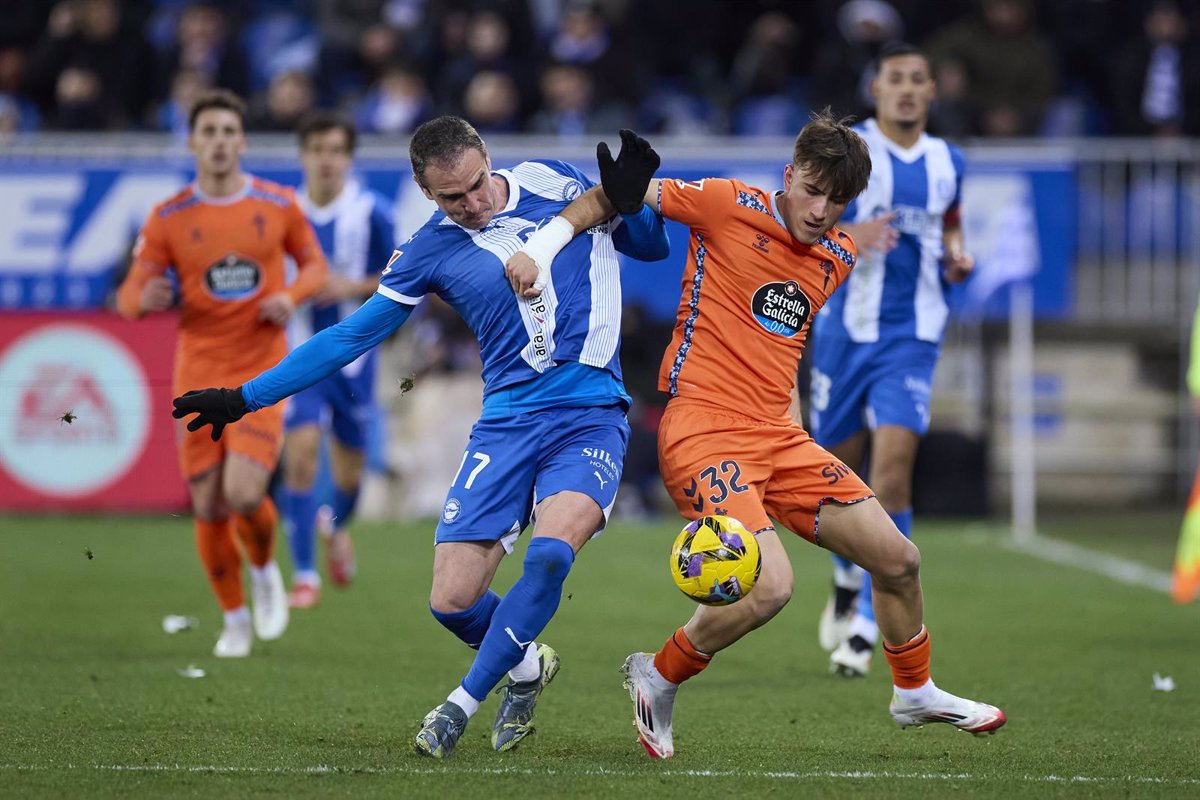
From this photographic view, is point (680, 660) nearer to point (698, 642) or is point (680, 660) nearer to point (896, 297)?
point (698, 642)

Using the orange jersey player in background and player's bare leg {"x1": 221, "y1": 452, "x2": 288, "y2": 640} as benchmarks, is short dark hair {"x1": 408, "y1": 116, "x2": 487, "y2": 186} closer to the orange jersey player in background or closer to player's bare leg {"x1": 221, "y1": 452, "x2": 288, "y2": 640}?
the orange jersey player in background

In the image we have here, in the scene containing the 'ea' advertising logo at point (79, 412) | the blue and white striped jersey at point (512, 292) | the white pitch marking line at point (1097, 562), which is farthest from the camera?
the 'ea' advertising logo at point (79, 412)

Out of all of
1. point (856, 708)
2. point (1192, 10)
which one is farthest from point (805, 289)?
point (1192, 10)

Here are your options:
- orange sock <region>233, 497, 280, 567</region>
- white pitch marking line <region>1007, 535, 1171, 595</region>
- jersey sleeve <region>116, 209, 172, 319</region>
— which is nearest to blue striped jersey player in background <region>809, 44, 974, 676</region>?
orange sock <region>233, 497, 280, 567</region>

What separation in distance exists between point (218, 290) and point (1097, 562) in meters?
7.66

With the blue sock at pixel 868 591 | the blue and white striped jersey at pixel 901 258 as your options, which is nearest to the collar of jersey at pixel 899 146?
the blue and white striped jersey at pixel 901 258

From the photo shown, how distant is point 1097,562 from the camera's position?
13484mm

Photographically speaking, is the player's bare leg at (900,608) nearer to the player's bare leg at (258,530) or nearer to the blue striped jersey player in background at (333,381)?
the player's bare leg at (258,530)

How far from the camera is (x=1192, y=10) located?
1917 cm

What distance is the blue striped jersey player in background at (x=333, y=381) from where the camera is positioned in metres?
10.5

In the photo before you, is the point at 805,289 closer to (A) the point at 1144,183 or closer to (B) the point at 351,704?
(B) the point at 351,704

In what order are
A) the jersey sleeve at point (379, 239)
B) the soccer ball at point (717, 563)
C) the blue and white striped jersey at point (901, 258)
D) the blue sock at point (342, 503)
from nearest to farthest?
the soccer ball at point (717, 563) < the blue and white striped jersey at point (901, 258) < the jersey sleeve at point (379, 239) < the blue sock at point (342, 503)

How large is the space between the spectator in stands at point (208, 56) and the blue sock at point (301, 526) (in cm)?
809

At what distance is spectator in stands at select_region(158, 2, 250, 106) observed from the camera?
1775 centimetres
